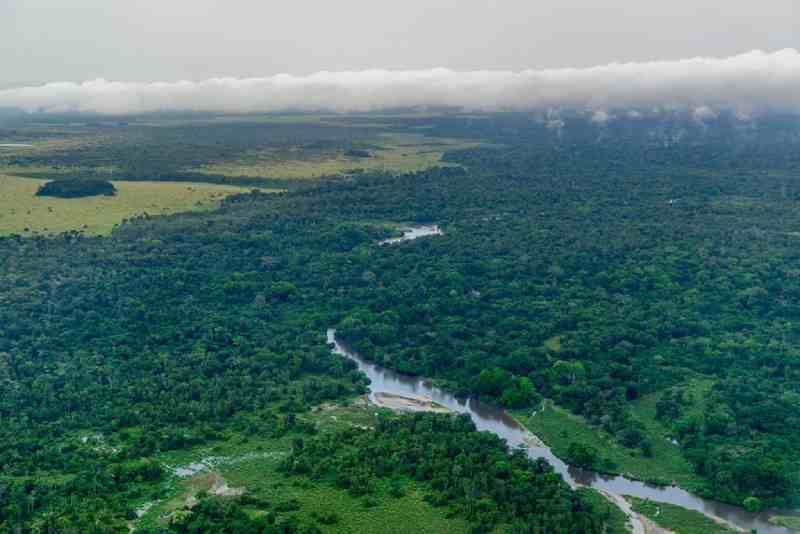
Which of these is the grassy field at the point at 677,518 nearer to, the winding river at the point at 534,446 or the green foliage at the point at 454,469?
the winding river at the point at 534,446

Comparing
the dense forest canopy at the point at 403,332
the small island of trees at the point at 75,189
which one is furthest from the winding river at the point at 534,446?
the small island of trees at the point at 75,189

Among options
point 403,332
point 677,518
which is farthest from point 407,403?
point 677,518

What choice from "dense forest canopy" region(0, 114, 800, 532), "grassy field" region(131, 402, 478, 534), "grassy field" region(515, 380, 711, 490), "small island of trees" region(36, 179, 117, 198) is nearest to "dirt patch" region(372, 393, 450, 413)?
"dense forest canopy" region(0, 114, 800, 532)

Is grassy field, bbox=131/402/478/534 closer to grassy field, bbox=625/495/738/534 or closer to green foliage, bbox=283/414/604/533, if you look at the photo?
green foliage, bbox=283/414/604/533

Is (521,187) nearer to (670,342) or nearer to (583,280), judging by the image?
(583,280)

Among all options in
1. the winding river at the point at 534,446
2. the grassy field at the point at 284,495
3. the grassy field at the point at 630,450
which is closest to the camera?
the grassy field at the point at 284,495

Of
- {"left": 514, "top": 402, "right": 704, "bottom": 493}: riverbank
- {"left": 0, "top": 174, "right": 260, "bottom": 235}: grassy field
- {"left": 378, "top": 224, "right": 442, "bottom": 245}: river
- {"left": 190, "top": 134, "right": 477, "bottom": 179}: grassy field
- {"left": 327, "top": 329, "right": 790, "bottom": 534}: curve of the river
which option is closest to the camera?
{"left": 327, "top": 329, "right": 790, "bottom": 534}: curve of the river
